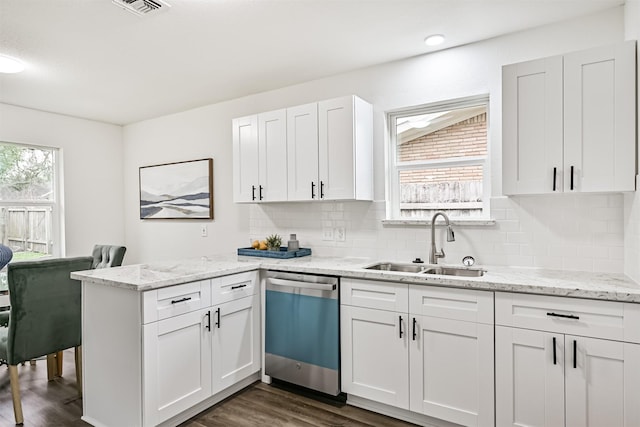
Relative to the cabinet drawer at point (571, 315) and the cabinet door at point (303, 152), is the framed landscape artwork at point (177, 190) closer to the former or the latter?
the cabinet door at point (303, 152)

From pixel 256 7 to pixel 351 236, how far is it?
5.98 ft

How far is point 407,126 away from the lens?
307cm

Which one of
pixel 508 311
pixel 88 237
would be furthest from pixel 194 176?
pixel 508 311

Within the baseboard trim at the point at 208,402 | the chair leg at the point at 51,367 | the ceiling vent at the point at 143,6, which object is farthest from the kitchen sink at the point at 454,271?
the chair leg at the point at 51,367

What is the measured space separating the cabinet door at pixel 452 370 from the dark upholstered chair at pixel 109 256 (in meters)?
2.59

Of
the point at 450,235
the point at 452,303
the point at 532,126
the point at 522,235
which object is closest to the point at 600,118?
the point at 532,126

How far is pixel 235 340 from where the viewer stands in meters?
2.68

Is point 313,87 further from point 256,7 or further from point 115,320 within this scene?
point 115,320

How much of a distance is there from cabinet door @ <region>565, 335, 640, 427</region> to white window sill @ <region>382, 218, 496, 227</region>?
0.93 m

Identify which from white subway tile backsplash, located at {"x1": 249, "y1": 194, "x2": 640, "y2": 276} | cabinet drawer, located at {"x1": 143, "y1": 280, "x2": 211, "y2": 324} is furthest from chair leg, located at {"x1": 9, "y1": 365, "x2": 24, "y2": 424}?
white subway tile backsplash, located at {"x1": 249, "y1": 194, "x2": 640, "y2": 276}

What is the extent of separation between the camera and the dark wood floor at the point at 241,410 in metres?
2.36

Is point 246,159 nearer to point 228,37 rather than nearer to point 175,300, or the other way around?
point 228,37

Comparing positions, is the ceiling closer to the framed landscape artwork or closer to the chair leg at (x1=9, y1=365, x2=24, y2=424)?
the framed landscape artwork

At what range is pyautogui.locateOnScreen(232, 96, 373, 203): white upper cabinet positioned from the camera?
9.46ft
